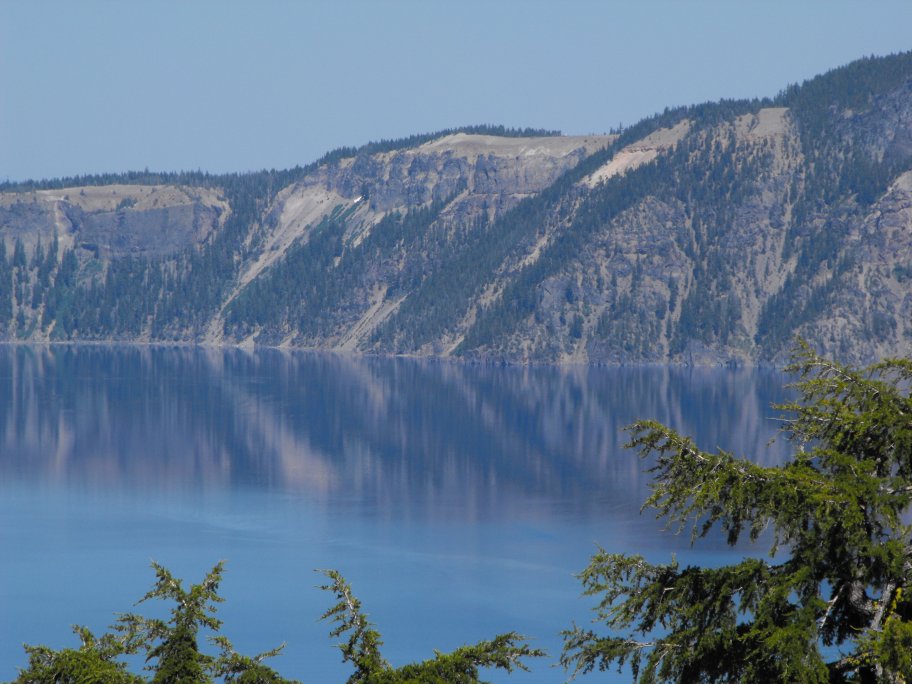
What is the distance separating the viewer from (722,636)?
18016 millimetres

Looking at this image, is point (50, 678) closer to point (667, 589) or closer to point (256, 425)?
point (667, 589)

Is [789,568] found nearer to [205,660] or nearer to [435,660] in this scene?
[435,660]

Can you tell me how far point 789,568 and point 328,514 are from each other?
93.0m

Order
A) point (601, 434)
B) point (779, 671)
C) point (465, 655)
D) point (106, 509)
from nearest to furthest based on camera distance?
point (779, 671) < point (465, 655) < point (106, 509) < point (601, 434)

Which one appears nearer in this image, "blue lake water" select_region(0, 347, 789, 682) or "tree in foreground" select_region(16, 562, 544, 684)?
"tree in foreground" select_region(16, 562, 544, 684)

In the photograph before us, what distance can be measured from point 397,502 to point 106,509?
24097mm

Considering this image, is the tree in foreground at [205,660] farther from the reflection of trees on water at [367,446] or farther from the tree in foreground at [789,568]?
the reflection of trees on water at [367,446]

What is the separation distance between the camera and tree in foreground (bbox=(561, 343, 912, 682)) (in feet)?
56.7

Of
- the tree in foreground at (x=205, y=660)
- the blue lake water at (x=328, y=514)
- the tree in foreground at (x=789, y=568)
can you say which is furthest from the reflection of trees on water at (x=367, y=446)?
the tree in foreground at (x=205, y=660)

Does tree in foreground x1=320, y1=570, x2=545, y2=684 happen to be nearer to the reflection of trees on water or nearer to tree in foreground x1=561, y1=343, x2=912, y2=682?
tree in foreground x1=561, y1=343, x2=912, y2=682

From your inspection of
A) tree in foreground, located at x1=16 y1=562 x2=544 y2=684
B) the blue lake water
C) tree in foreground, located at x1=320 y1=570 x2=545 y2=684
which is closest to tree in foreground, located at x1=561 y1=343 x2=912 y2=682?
tree in foreground, located at x1=320 y1=570 x2=545 y2=684

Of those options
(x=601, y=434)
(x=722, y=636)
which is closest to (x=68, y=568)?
(x=722, y=636)

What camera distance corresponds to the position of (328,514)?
109438 mm

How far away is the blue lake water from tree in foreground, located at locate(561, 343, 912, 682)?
97.7 ft
